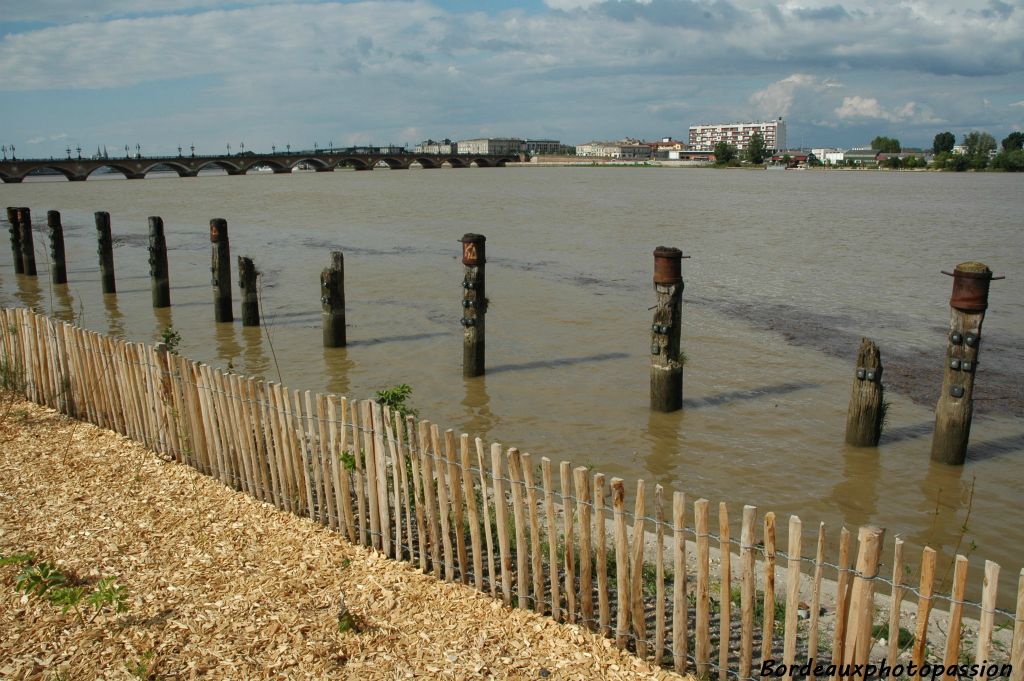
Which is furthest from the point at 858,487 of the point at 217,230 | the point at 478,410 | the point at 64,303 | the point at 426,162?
the point at 426,162

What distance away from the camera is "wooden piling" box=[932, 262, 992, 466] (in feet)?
31.8

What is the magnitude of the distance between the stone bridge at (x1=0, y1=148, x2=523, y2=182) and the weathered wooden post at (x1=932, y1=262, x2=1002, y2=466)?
103145mm

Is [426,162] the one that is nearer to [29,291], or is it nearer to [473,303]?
[29,291]

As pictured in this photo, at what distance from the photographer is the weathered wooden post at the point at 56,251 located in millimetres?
24812

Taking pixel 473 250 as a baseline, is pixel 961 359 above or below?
below

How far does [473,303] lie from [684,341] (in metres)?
5.63

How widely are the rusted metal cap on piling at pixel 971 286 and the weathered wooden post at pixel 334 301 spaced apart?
10.6 meters

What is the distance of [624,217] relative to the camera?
50.6 m

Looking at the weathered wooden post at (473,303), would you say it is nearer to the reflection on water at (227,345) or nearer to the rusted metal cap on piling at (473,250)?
the rusted metal cap on piling at (473,250)

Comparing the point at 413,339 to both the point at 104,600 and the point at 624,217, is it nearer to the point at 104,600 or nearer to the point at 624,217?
the point at 104,600

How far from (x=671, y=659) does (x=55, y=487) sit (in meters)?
5.94

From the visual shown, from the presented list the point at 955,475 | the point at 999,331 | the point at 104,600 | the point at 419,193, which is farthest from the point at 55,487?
the point at 419,193

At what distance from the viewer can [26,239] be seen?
87.2 feet

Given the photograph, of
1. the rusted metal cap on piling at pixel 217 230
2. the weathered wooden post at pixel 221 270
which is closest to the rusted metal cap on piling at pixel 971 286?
the weathered wooden post at pixel 221 270
